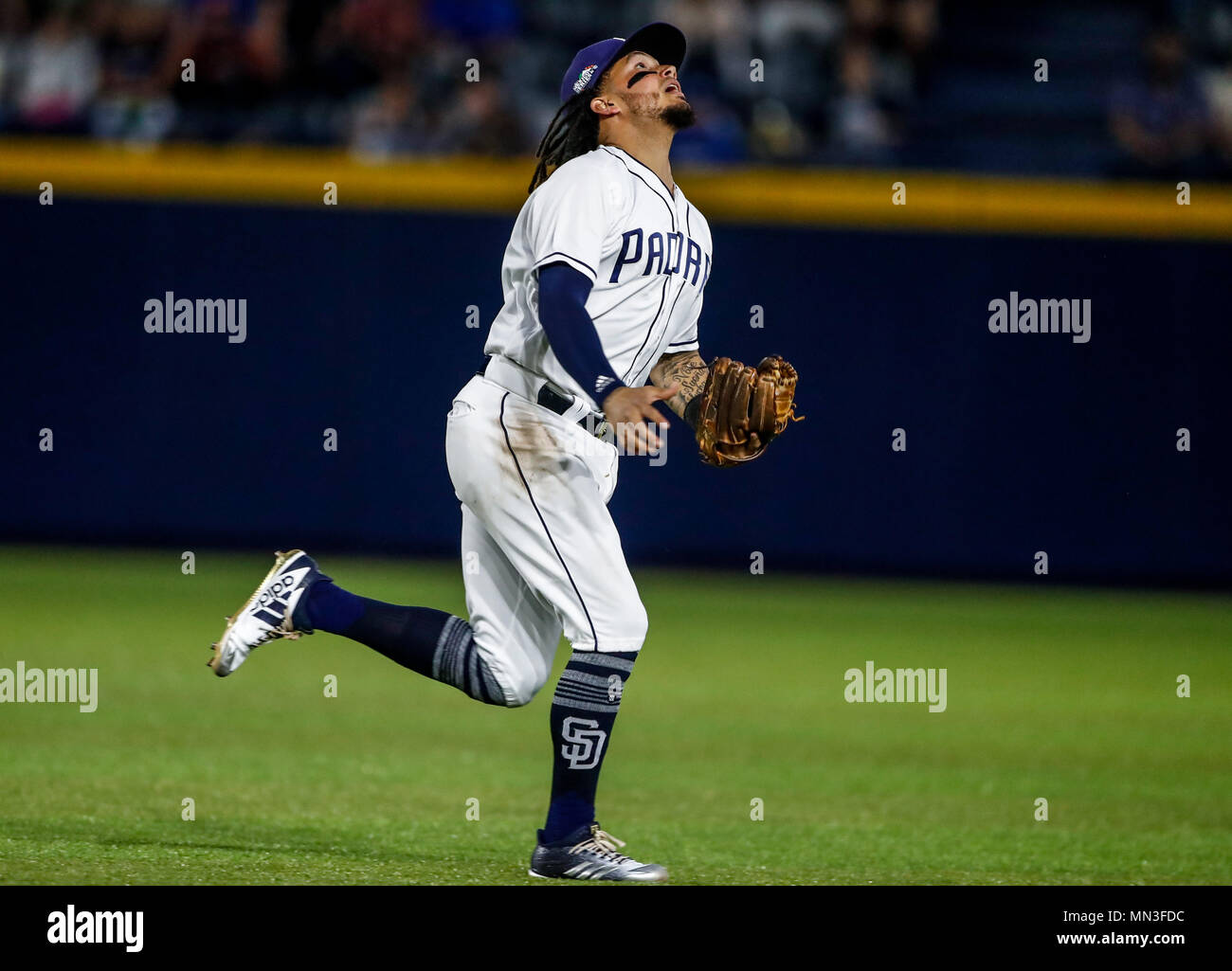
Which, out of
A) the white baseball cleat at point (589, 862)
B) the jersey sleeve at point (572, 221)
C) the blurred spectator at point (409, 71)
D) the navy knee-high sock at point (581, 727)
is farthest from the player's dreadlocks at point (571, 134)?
the blurred spectator at point (409, 71)

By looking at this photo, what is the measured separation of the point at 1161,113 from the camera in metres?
13.0

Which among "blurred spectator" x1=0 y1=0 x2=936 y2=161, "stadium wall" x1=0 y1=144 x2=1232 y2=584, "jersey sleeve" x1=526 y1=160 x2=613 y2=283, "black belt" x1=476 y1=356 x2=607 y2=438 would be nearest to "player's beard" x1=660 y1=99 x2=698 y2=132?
"jersey sleeve" x1=526 y1=160 x2=613 y2=283

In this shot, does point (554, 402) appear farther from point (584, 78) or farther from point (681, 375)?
point (584, 78)

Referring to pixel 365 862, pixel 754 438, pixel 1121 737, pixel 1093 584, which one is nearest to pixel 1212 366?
pixel 1093 584

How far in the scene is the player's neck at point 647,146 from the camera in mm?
5160

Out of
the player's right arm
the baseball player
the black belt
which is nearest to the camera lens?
the player's right arm

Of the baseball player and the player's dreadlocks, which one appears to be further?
the player's dreadlocks

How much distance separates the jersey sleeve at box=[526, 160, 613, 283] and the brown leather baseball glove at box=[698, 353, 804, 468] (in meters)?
0.52

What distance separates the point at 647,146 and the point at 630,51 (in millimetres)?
268

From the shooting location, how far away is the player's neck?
5.16m

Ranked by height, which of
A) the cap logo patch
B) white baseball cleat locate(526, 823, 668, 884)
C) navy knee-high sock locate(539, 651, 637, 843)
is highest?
the cap logo patch

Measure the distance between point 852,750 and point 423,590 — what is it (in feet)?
13.4

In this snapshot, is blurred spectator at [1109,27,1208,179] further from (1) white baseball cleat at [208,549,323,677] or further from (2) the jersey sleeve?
(1) white baseball cleat at [208,549,323,677]

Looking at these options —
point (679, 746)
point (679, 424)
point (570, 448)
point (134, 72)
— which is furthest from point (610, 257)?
point (134, 72)
